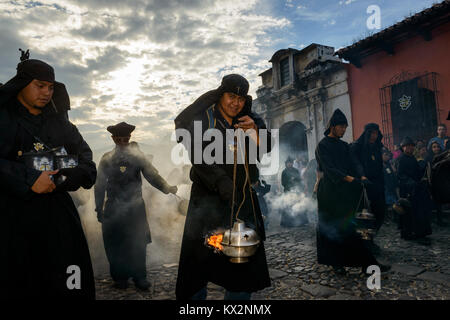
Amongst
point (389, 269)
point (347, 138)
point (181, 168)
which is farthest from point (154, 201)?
point (347, 138)

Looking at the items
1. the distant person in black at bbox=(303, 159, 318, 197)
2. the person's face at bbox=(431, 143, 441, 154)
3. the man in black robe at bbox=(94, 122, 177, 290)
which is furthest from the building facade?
the man in black robe at bbox=(94, 122, 177, 290)

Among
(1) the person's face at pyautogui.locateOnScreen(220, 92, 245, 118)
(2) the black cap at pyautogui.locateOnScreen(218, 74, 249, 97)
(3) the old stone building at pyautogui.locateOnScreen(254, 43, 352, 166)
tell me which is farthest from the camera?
(3) the old stone building at pyautogui.locateOnScreen(254, 43, 352, 166)

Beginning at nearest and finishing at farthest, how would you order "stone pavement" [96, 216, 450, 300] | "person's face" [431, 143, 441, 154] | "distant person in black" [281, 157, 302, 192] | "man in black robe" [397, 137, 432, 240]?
1. "stone pavement" [96, 216, 450, 300]
2. "man in black robe" [397, 137, 432, 240]
3. "person's face" [431, 143, 441, 154]
4. "distant person in black" [281, 157, 302, 192]

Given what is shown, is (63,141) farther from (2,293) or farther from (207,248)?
(207,248)

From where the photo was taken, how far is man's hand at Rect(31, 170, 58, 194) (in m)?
2.20

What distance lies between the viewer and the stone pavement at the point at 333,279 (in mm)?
3852

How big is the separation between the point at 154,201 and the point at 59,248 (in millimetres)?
8126

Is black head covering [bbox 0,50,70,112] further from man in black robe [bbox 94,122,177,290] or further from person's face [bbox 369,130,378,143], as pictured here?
person's face [bbox 369,130,378,143]

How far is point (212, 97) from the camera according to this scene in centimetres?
270

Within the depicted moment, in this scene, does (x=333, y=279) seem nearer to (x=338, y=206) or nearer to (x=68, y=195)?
(x=338, y=206)

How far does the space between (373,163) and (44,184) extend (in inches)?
226

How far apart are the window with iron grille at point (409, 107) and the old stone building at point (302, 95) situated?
1.91 metres

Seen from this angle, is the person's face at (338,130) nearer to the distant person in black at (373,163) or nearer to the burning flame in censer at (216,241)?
the distant person in black at (373,163)

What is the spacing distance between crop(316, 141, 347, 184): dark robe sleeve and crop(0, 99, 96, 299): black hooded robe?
12.6 ft
